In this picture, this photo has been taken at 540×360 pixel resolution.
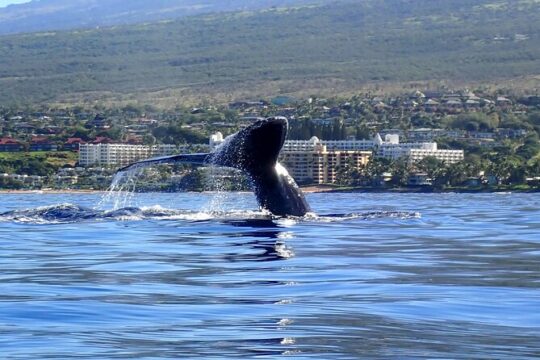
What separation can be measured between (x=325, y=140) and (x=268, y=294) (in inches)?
3621

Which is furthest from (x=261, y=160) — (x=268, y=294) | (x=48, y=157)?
(x=48, y=157)

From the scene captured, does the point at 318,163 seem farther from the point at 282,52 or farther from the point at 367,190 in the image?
the point at 282,52

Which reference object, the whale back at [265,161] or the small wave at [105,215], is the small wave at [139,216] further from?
the whale back at [265,161]

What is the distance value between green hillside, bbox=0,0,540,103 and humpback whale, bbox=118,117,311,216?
422 feet

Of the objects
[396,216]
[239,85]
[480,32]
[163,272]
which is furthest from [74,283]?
[480,32]

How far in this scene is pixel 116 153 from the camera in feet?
299

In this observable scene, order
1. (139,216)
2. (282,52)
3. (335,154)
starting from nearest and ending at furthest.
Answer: (139,216), (335,154), (282,52)

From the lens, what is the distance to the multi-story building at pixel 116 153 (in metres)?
86.4

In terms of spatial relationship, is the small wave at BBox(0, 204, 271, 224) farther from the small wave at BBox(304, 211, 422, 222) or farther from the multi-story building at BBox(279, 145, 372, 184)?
the multi-story building at BBox(279, 145, 372, 184)

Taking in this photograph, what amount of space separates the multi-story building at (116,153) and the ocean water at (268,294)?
64704 mm

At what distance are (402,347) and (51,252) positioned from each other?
853 cm

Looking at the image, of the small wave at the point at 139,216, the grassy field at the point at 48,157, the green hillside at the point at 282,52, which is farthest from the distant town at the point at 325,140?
the small wave at the point at 139,216

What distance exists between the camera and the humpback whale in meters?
22.0

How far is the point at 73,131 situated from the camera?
10556 centimetres
